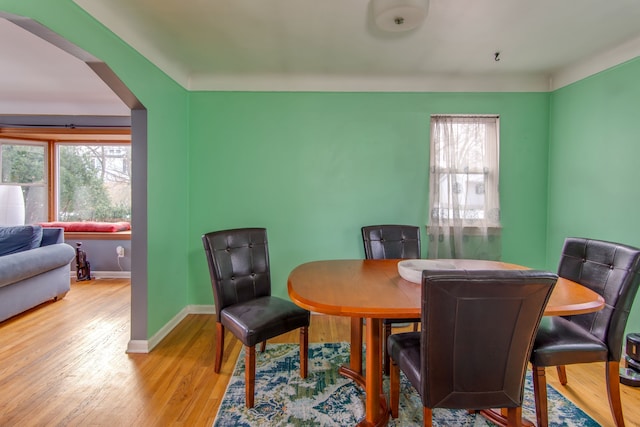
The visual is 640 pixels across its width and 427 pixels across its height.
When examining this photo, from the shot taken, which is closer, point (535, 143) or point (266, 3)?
point (266, 3)

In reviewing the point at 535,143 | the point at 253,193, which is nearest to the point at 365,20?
the point at 253,193

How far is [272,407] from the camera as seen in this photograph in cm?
178

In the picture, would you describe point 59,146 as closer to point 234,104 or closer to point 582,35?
point 234,104

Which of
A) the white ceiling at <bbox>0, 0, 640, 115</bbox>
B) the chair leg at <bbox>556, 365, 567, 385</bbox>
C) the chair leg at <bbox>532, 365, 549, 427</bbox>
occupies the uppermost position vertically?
the white ceiling at <bbox>0, 0, 640, 115</bbox>

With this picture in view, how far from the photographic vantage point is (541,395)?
1534mm

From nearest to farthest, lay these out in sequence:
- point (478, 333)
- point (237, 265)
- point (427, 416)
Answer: point (478, 333) → point (427, 416) → point (237, 265)

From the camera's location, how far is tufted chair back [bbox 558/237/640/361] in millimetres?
1569

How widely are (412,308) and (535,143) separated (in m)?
2.72

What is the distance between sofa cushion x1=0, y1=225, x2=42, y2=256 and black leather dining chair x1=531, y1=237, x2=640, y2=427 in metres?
4.64

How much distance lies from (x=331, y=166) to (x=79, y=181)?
13.8ft

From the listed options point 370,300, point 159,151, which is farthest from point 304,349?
point 159,151

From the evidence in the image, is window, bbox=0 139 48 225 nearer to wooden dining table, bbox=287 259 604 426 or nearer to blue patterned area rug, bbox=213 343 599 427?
blue patterned area rug, bbox=213 343 599 427

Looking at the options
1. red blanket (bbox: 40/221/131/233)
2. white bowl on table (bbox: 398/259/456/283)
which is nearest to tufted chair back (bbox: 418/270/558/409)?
white bowl on table (bbox: 398/259/456/283)

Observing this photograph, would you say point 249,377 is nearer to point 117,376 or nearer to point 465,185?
point 117,376
